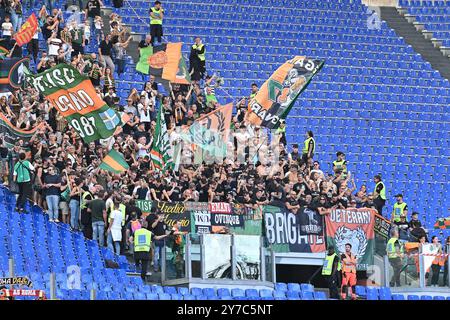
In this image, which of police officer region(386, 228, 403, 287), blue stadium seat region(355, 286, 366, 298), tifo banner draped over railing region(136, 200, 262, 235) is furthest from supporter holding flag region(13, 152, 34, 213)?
police officer region(386, 228, 403, 287)

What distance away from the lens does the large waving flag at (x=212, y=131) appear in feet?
87.1

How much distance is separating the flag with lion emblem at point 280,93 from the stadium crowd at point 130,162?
0.30 metres

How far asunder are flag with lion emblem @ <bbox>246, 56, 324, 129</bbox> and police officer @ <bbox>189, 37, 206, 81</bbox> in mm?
2552

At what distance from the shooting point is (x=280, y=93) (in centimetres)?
2831

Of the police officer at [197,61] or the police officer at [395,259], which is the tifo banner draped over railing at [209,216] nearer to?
the police officer at [395,259]

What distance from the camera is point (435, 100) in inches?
1330

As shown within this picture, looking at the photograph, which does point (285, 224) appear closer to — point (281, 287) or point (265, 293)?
point (281, 287)

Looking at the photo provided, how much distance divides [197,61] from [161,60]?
40.6 inches

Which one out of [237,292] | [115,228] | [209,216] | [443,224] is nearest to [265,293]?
[237,292]

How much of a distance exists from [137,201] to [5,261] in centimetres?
280

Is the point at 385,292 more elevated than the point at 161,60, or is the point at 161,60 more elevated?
the point at 161,60

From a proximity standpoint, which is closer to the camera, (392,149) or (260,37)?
(392,149)
